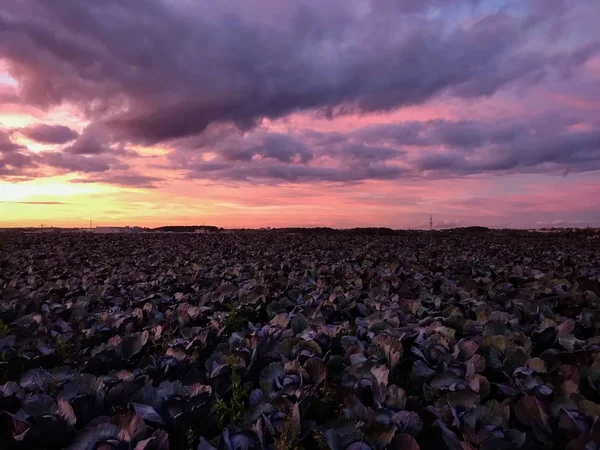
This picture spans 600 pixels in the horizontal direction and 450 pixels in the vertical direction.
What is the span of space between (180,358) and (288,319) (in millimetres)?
1675

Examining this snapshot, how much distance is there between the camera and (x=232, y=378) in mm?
4535

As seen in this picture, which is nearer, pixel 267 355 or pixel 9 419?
pixel 9 419

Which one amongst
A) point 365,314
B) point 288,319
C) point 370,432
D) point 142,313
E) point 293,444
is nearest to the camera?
point 370,432

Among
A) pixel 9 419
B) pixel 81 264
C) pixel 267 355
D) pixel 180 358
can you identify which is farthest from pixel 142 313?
pixel 81 264

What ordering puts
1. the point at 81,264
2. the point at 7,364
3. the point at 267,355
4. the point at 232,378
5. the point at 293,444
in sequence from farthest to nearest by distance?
the point at 81,264, the point at 7,364, the point at 267,355, the point at 232,378, the point at 293,444

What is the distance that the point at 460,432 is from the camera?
348 centimetres

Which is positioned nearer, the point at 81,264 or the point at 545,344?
the point at 545,344

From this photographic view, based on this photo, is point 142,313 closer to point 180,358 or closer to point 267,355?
point 180,358

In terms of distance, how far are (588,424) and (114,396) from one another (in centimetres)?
346

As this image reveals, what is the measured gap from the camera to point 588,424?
11.0 feet

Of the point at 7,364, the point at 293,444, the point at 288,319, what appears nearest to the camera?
the point at 293,444

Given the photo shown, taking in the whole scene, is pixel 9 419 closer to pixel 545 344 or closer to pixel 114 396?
pixel 114 396

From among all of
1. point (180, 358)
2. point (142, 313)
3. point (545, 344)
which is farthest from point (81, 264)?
point (545, 344)

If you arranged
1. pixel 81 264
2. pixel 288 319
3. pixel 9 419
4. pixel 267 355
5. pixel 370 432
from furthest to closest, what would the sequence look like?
pixel 81 264, pixel 288 319, pixel 267 355, pixel 9 419, pixel 370 432
